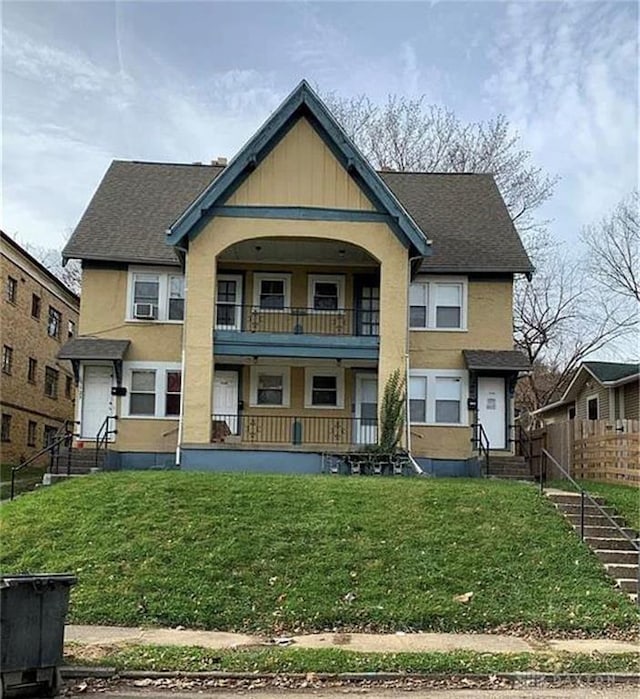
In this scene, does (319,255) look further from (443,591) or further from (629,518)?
(443,591)

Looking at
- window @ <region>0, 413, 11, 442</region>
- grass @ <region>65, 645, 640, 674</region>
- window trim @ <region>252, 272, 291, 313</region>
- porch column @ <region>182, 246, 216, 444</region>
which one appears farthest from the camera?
window @ <region>0, 413, 11, 442</region>

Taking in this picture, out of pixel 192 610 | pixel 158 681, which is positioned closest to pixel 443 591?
pixel 192 610

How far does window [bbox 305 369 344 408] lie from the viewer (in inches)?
930

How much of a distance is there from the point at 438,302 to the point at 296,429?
18.2ft

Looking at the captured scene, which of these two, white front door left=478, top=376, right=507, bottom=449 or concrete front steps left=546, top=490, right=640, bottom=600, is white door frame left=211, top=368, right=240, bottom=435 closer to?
white front door left=478, top=376, right=507, bottom=449

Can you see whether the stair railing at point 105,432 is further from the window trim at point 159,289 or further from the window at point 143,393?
the window trim at point 159,289

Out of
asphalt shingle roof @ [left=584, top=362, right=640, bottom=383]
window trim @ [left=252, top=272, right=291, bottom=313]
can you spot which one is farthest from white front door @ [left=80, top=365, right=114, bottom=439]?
asphalt shingle roof @ [left=584, top=362, right=640, bottom=383]

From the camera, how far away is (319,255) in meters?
23.4

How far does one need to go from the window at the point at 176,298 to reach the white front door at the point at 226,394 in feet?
6.58

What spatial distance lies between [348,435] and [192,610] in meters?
12.9

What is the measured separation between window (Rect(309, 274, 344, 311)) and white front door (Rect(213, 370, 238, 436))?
125 inches

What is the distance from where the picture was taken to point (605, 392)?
101ft

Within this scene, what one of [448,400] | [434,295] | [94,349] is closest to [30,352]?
[94,349]

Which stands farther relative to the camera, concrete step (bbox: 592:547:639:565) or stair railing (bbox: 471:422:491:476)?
stair railing (bbox: 471:422:491:476)
